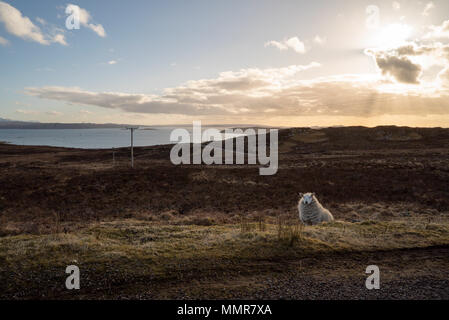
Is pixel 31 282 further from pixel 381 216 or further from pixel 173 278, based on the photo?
pixel 381 216

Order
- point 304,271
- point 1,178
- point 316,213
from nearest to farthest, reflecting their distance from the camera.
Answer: point 304,271 → point 316,213 → point 1,178

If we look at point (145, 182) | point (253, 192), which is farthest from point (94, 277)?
point (145, 182)

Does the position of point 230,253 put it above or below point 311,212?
above

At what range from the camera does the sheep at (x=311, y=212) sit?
1362cm

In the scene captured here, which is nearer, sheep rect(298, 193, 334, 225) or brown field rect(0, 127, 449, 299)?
brown field rect(0, 127, 449, 299)

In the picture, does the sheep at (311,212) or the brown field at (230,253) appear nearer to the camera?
the brown field at (230,253)

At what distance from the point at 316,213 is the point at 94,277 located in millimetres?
10928

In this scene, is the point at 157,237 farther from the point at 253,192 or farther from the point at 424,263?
the point at 253,192

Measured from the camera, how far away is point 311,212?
46.0ft

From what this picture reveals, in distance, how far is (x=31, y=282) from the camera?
6.34 m

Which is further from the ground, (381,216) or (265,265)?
(265,265)

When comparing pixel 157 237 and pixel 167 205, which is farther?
pixel 167 205

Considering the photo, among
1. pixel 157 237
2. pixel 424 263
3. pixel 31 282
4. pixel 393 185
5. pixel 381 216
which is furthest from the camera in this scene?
pixel 393 185

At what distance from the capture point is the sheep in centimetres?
1362
